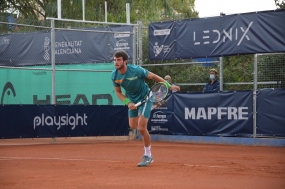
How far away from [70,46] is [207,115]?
5.01m

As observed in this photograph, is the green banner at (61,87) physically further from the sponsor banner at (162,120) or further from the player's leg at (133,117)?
the player's leg at (133,117)

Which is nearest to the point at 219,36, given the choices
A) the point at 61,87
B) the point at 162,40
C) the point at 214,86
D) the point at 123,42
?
the point at 214,86

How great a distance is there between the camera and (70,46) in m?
20.2

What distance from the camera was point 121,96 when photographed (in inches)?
443

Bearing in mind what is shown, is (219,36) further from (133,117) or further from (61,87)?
(133,117)

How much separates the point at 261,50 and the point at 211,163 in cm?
551

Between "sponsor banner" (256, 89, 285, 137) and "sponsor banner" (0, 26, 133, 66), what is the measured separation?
4.75 metres

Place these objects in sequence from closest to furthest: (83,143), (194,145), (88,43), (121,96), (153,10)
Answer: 1. (121,96)
2. (194,145)
3. (83,143)
4. (88,43)
5. (153,10)

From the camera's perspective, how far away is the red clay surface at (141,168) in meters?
8.68

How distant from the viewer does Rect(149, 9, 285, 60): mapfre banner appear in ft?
54.0

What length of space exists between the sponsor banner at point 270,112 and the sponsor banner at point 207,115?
283 millimetres

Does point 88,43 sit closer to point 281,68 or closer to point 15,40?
point 15,40

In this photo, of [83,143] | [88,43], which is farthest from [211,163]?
[88,43]

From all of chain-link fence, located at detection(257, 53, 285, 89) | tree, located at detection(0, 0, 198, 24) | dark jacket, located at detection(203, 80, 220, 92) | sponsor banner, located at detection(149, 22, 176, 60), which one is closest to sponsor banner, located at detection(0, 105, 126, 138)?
sponsor banner, located at detection(149, 22, 176, 60)
